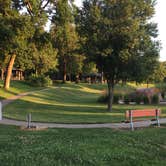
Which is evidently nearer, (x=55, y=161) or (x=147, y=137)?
(x=55, y=161)

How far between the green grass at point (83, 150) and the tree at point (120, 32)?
14911 millimetres

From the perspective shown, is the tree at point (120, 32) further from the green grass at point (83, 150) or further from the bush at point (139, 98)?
the green grass at point (83, 150)

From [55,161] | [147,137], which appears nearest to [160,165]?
[55,161]

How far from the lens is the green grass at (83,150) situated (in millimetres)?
8133

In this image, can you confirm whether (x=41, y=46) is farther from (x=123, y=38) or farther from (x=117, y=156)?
(x=117, y=156)

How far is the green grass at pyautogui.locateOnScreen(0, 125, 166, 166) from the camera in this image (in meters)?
8.13

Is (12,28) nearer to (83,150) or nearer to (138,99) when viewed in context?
(138,99)

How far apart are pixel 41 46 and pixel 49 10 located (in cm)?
436

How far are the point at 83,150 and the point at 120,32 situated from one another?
1806 centimetres

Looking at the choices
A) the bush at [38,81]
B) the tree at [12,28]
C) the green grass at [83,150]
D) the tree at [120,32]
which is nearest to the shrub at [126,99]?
the tree at [120,32]

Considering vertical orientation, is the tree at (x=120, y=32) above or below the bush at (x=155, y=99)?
above

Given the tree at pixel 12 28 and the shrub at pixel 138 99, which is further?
the tree at pixel 12 28

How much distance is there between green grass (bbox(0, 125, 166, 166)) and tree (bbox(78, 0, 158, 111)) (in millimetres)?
14911

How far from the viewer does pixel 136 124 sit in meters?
17.0
